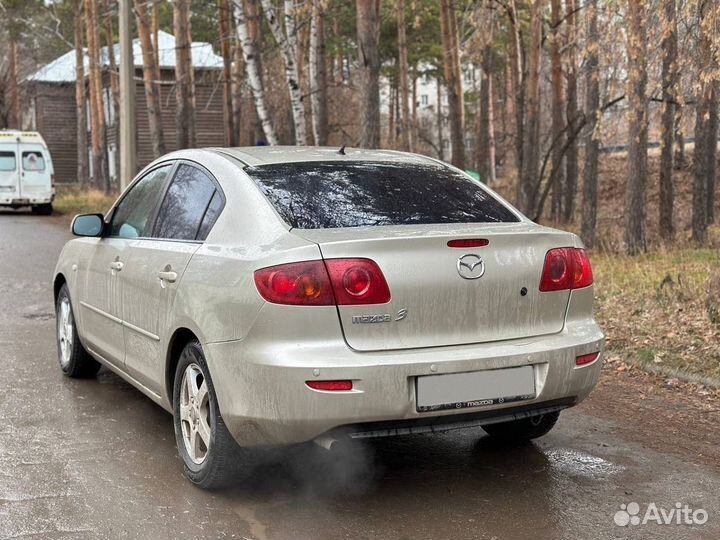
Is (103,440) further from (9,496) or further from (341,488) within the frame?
(341,488)

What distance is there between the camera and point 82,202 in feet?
99.8

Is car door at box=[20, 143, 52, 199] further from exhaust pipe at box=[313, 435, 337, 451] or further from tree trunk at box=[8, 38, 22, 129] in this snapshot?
exhaust pipe at box=[313, 435, 337, 451]

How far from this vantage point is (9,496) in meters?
4.29

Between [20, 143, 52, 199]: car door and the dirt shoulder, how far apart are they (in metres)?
24.1

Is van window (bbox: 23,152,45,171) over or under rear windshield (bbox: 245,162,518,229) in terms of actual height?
over

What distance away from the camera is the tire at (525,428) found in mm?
5000

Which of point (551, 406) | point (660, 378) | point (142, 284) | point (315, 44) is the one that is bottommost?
point (660, 378)

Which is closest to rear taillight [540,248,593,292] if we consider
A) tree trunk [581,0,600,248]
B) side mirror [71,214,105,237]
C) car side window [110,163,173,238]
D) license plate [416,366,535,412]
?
license plate [416,366,535,412]

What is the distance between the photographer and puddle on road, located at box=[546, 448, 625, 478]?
4.68 metres

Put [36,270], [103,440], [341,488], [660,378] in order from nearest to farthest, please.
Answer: [341,488] < [103,440] < [660,378] < [36,270]

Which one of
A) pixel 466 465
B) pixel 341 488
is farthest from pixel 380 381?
pixel 466 465

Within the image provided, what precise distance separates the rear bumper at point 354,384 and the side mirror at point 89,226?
2.07m

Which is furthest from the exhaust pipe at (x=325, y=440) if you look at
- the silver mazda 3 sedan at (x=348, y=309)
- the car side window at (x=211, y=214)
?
the car side window at (x=211, y=214)

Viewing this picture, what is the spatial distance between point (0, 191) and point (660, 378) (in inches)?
999
